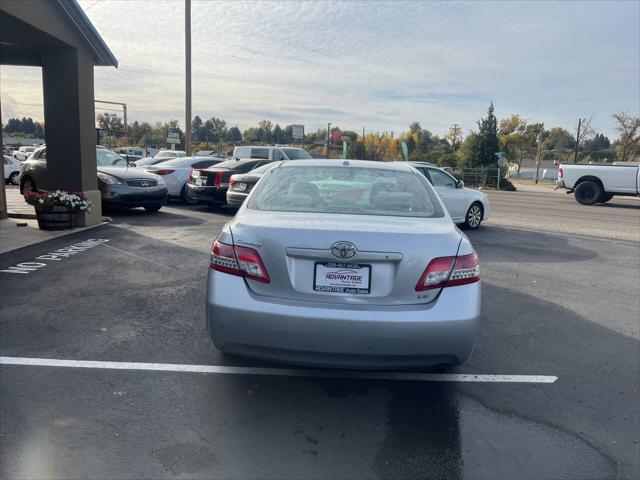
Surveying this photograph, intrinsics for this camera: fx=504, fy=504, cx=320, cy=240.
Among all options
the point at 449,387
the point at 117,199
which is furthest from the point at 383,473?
the point at 117,199

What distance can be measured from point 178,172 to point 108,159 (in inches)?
92.0

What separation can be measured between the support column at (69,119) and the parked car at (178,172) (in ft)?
16.2

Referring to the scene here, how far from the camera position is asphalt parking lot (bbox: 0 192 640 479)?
2734 millimetres

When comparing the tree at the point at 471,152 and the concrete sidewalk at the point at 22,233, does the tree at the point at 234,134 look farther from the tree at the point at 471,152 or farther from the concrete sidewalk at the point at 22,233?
the concrete sidewalk at the point at 22,233

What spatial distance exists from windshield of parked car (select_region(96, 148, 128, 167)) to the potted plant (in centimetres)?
351

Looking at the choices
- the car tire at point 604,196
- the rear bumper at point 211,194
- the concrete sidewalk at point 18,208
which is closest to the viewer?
the concrete sidewalk at point 18,208

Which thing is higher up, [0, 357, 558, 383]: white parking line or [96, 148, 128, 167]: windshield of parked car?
[96, 148, 128, 167]: windshield of parked car

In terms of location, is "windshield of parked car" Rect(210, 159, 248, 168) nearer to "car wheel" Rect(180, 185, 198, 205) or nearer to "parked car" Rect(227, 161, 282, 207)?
"car wheel" Rect(180, 185, 198, 205)

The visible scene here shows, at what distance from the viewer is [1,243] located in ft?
27.6

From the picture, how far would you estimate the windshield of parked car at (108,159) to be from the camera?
1329cm

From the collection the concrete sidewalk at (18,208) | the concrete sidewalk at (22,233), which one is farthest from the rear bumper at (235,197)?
the concrete sidewalk at (18,208)

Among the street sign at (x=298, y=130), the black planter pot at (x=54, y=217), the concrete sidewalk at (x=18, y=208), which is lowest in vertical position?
the concrete sidewalk at (x=18, y=208)

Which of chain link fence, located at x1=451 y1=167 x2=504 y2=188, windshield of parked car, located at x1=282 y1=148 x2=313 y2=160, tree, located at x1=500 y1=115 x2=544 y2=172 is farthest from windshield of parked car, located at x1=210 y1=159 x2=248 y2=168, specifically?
tree, located at x1=500 y1=115 x2=544 y2=172

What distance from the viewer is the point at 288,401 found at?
3.41 m
